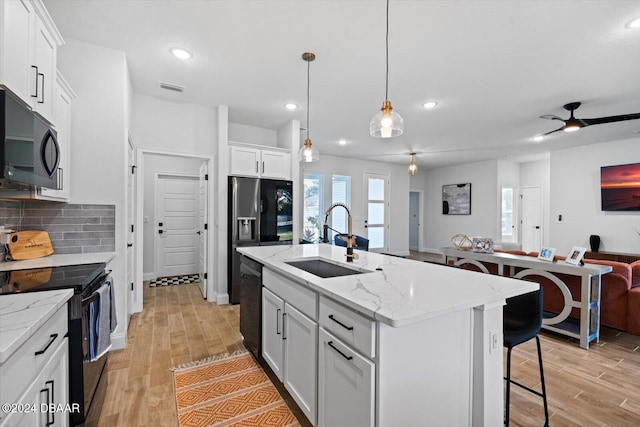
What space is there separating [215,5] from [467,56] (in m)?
2.18

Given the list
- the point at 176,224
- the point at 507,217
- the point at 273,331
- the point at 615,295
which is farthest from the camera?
the point at 507,217

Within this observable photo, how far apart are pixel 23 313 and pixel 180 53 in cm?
244

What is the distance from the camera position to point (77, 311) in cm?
146

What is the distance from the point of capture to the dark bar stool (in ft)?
5.38

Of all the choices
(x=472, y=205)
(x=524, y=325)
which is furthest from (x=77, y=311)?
(x=472, y=205)

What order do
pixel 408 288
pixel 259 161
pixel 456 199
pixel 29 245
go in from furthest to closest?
pixel 456 199, pixel 259 161, pixel 29 245, pixel 408 288

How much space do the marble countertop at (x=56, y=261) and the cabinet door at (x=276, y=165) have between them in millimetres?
2232

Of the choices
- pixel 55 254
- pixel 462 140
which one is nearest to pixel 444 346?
pixel 55 254

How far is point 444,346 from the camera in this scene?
130 cm

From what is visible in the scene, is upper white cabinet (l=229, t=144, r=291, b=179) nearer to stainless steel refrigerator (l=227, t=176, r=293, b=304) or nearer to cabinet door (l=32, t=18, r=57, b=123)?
stainless steel refrigerator (l=227, t=176, r=293, b=304)

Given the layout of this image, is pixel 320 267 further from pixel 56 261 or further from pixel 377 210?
pixel 377 210

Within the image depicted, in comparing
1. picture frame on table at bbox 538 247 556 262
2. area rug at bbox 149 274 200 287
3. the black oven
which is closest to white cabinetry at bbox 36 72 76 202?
the black oven

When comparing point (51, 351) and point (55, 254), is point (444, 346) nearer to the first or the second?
point (51, 351)

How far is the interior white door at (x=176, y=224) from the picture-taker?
213 inches
